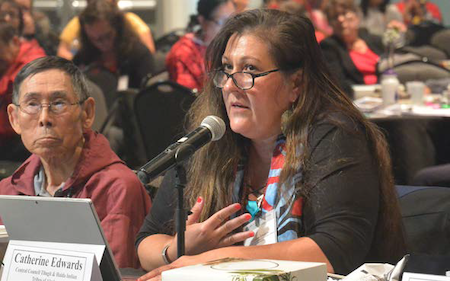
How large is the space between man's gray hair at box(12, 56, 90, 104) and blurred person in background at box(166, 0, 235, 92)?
342cm

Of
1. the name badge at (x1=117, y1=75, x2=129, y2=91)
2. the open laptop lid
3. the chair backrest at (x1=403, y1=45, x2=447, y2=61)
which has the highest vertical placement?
the open laptop lid

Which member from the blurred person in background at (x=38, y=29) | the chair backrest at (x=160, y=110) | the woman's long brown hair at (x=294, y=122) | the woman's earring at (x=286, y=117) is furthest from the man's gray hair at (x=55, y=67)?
the blurred person in background at (x=38, y=29)

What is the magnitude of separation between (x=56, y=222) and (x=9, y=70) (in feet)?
13.2

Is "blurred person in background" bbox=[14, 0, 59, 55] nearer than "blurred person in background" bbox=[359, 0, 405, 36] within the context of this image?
Yes

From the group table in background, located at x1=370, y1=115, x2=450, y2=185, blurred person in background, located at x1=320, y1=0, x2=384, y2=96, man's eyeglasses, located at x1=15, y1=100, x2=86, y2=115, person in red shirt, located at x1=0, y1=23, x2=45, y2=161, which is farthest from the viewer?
blurred person in background, located at x1=320, y1=0, x2=384, y2=96

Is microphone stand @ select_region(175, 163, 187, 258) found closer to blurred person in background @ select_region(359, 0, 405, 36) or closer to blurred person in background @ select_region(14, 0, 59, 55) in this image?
blurred person in background @ select_region(14, 0, 59, 55)

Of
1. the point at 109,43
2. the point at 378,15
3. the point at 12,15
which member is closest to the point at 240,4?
the point at 109,43

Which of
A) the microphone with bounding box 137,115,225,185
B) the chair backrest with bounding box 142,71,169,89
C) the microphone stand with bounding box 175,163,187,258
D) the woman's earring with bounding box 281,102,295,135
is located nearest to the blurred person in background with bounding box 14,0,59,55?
the chair backrest with bounding box 142,71,169,89

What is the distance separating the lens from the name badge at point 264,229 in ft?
7.57

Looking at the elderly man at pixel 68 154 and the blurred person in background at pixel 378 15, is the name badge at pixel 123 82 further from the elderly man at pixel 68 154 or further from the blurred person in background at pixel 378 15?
the blurred person in background at pixel 378 15

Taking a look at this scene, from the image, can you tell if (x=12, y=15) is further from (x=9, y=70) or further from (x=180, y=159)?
(x=180, y=159)

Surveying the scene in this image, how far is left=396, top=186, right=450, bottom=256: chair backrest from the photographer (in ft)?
8.32

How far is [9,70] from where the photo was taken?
5727mm

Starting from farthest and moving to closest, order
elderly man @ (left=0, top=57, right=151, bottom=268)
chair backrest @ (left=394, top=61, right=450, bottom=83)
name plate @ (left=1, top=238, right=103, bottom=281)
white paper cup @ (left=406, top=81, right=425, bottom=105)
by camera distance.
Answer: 1. chair backrest @ (left=394, top=61, right=450, bottom=83)
2. white paper cup @ (left=406, top=81, right=425, bottom=105)
3. elderly man @ (left=0, top=57, right=151, bottom=268)
4. name plate @ (left=1, top=238, right=103, bottom=281)
